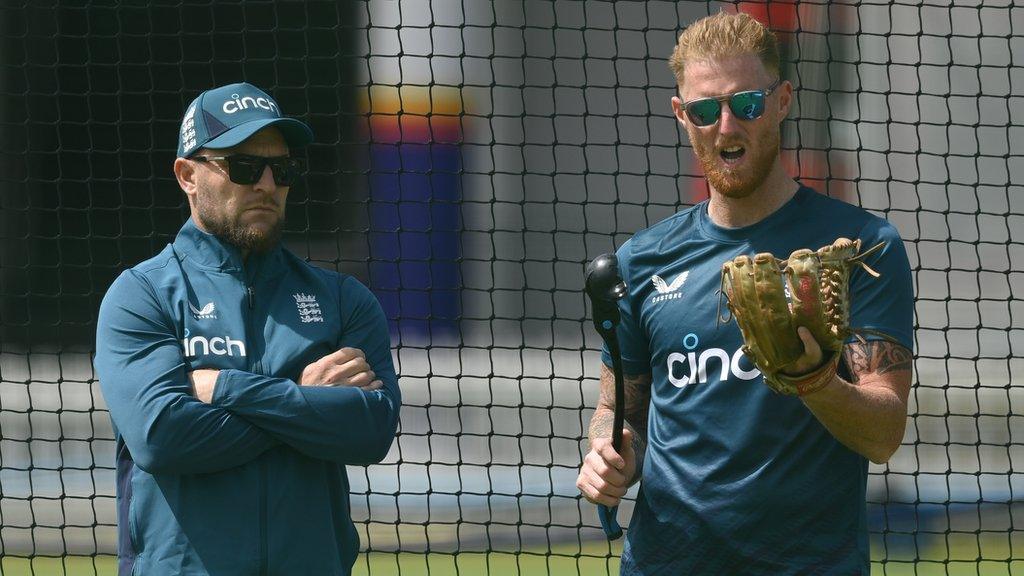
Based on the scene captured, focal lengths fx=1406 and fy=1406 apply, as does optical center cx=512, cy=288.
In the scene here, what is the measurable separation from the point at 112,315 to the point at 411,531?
13.6ft

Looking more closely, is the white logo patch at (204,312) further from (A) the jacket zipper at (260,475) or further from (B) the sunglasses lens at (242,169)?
(B) the sunglasses lens at (242,169)

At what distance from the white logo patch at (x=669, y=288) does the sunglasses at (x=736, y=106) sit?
12.7 inches

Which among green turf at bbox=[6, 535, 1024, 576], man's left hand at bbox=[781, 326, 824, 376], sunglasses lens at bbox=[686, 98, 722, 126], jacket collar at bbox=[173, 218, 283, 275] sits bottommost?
green turf at bbox=[6, 535, 1024, 576]

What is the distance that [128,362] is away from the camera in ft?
10.3

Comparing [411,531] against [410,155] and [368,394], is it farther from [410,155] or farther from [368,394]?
[368,394]

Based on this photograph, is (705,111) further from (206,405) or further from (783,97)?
(206,405)

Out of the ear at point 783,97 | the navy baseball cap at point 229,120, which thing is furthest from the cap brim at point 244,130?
the ear at point 783,97

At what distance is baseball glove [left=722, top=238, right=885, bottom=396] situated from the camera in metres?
2.50

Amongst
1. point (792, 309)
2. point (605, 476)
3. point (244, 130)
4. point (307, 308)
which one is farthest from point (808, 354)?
point (244, 130)

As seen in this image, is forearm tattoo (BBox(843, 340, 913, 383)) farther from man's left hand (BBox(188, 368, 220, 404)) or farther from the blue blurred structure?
the blue blurred structure

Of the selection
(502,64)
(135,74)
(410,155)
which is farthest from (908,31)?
(135,74)

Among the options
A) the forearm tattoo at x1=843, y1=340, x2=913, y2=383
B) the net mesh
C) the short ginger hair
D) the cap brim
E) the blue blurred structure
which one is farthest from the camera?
the blue blurred structure

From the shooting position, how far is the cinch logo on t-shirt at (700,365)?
281 cm

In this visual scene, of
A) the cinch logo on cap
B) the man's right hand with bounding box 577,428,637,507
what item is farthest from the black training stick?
the cinch logo on cap
